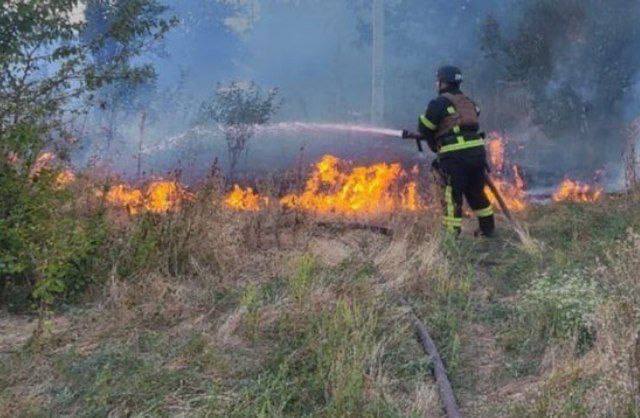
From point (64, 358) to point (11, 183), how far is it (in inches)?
65.3

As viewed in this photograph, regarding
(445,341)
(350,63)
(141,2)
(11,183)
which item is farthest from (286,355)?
(350,63)

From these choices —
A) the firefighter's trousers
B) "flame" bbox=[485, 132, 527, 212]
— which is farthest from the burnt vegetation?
"flame" bbox=[485, 132, 527, 212]

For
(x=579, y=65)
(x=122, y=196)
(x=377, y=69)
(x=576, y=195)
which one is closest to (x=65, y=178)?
(x=122, y=196)

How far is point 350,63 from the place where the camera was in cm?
2964

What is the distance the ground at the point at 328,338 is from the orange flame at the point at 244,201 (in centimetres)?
123

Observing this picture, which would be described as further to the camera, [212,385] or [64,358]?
[64,358]

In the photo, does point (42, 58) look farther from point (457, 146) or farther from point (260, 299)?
point (457, 146)

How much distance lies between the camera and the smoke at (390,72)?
1470 centimetres

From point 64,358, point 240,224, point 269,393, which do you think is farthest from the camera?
Answer: point 240,224

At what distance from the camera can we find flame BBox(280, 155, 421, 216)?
8.45m

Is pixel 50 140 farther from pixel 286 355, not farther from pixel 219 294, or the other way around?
pixel 286 355

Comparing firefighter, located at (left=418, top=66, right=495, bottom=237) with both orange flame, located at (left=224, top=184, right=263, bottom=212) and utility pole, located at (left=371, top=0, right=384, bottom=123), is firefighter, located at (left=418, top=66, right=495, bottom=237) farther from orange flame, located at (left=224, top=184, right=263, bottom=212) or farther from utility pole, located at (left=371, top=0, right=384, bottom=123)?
utility pole, located at (left=371, top=0, right=384, bottom=123)

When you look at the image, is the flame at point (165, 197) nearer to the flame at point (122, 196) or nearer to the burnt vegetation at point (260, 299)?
the burnt vegetation at point (260, 299)

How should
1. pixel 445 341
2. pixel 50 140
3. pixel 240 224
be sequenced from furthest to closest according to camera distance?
pixel 240 224, pixel 50 140, pixel 445 341
